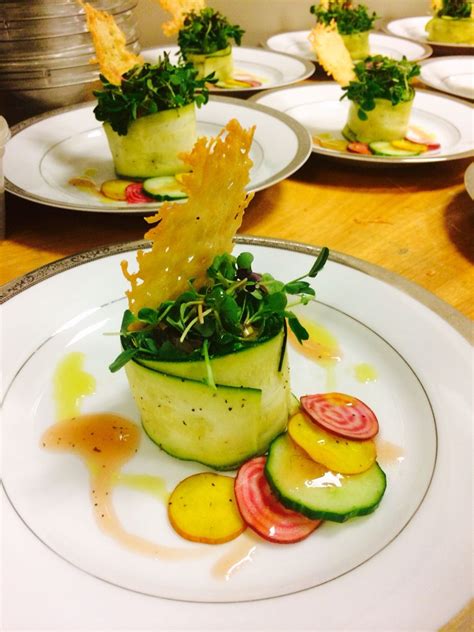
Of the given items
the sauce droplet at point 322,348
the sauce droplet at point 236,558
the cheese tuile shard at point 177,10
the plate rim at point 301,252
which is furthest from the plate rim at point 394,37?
the sauce droplet at point 236,558

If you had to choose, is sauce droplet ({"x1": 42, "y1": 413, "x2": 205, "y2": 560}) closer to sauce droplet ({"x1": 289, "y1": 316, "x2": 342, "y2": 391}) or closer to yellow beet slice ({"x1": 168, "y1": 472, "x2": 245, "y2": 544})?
yellow beet slice ({"x1": 168, "y1": 472, "x2": 245, "y2": 544})

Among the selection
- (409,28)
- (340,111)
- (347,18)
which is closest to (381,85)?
(340,111)

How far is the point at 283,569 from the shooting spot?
933 mm

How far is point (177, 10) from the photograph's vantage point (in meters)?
2.97

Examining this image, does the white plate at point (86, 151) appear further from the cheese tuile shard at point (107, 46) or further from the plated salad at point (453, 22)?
the plated salad at point (453, 22)

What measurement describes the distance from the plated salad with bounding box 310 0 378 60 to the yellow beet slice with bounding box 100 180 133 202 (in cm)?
256

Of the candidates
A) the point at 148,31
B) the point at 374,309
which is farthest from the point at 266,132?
the point at 148,31

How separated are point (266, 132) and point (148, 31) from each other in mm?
2077

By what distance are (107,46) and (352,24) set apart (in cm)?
253

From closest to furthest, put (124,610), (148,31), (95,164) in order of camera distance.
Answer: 1. (124,610)
2. (95,164)
3. (148,31)

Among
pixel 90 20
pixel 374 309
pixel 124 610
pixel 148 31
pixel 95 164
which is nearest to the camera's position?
pixel 124 610

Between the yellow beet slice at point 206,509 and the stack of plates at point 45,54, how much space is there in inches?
75.2

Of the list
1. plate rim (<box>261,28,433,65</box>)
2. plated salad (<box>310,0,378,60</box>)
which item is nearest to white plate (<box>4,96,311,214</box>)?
plate rim (<box>261,28,433,65</box>)

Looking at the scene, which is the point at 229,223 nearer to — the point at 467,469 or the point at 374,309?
the point at 374,309
